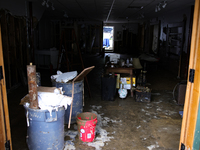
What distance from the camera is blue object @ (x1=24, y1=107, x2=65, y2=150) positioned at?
95.0 inches

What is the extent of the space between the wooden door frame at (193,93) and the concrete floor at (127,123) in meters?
0.90

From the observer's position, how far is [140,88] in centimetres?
498

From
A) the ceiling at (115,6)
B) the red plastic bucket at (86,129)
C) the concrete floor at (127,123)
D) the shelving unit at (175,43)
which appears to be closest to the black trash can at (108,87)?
the concrete floor at (127,123)

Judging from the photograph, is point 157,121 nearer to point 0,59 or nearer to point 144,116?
point 144,116

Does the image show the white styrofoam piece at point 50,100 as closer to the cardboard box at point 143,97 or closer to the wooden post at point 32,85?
the wooden post at point 32,85

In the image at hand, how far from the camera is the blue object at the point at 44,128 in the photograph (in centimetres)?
241

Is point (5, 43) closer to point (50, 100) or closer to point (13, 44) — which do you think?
point (13, 44)

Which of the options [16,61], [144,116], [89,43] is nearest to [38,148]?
[144,116]

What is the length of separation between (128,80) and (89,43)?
10.7 metres

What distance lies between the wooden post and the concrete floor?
0.89m

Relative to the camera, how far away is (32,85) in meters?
2.37

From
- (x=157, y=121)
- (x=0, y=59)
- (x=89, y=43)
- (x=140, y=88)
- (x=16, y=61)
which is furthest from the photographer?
(x=89, y=43)

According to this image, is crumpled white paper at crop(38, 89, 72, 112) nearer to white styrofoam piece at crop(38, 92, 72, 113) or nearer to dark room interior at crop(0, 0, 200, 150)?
white styrofoam piece at crop(38, 92, 72, 113)

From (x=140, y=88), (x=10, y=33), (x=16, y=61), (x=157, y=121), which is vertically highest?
(x=10, y=33)
